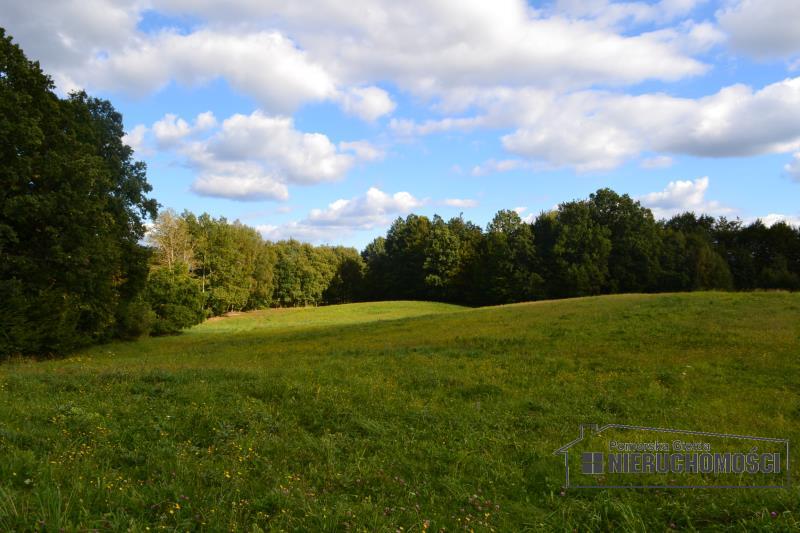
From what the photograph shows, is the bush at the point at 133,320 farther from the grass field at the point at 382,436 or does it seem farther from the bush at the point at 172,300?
the grass field at the point at 382,436

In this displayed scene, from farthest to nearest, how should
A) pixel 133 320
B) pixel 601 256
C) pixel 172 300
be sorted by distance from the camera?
pixel 601 256 → pixel 172 300 → pixel 133 320

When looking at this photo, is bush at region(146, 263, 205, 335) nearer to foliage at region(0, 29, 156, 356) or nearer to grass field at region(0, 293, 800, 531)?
foliage at region(0, 29, 156, 356)

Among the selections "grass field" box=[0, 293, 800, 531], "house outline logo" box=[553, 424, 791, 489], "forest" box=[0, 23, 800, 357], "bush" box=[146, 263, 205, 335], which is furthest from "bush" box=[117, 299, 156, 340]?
"house outline logo" box=[553, 424, 791, 489]

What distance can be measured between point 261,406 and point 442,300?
71.9 m

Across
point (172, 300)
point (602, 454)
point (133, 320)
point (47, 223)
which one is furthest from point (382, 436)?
point (172, 300)

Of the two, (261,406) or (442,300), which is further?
(442,300)

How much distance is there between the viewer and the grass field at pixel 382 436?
4.55 m

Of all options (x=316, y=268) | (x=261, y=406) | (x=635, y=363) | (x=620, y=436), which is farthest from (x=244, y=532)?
(x=316, y=268)

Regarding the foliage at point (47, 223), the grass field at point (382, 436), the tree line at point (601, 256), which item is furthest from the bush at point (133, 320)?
the tree line at point (601, 256)

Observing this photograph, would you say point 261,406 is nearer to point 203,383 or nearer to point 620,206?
point 203,383

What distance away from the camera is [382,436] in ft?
23.8

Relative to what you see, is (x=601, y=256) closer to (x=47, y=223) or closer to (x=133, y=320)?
(x=133, y=320)

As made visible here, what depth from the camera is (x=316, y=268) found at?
91.4 meters

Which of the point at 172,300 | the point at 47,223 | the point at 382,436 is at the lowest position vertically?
the point at 382,436
